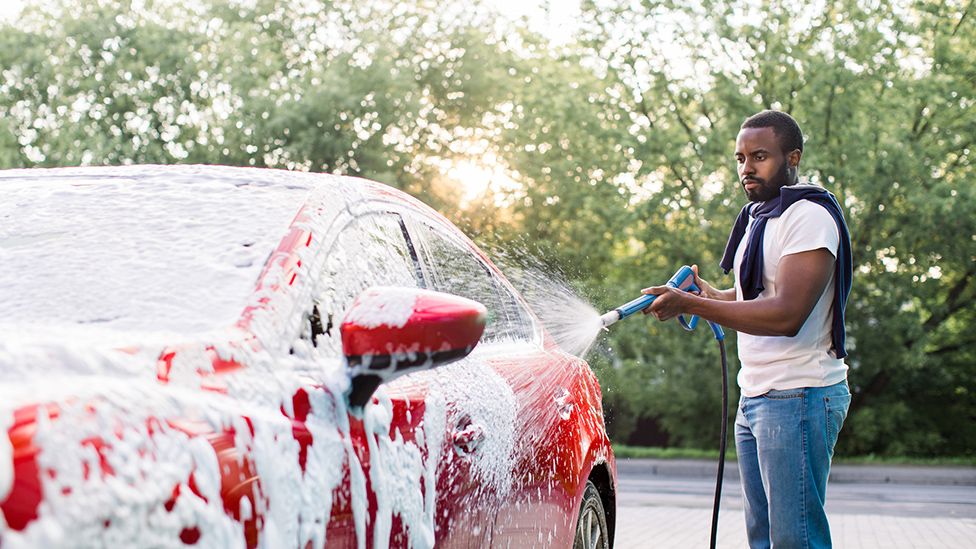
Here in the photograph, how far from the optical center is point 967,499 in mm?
12406

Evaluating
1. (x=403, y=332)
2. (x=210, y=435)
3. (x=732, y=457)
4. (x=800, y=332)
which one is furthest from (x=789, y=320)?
(x=732, y=457)

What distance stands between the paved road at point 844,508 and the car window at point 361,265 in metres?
5.32

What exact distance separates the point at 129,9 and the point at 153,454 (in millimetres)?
26696

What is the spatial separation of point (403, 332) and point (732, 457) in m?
15.6

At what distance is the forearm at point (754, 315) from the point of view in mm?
3809

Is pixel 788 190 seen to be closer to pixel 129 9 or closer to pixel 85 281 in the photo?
pixel 85 281

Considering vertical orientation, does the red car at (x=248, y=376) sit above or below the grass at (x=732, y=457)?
above

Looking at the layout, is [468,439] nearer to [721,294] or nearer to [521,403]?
[521,403]

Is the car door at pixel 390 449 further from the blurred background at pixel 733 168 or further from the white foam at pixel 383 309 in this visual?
the blurred background at pixel 733 168

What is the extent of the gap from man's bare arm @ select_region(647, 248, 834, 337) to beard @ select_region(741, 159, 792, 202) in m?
0.33

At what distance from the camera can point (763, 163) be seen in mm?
4098

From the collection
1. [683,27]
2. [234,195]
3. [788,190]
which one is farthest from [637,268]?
[234,195]

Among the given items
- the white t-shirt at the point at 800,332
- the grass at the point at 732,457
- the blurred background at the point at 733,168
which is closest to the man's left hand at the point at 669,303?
the white t-shirt at the point at 800,332

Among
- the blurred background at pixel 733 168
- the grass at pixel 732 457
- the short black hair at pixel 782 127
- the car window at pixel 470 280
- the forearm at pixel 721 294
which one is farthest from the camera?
the grass at pixel 732 457
